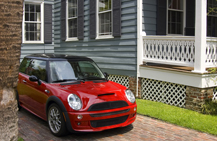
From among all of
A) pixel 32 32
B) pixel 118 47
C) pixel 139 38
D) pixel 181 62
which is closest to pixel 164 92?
pixel 181 62

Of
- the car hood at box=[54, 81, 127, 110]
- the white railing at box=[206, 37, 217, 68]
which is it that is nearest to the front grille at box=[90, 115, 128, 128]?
the car hood at box=[54, 81, 127, 110]

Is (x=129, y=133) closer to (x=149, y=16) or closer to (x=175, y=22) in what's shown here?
(x=149, y=16)

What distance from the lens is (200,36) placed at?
7.14 m

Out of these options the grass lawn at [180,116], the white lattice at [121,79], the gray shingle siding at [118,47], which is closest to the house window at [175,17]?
the gray shingle siding at [118,47]

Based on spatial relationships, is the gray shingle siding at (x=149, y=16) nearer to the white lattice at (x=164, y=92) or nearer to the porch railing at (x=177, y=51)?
the porch railing at (x=177, y=51)

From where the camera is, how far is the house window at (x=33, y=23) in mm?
13617

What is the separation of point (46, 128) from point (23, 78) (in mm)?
1826

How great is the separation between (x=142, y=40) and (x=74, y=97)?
4635mm

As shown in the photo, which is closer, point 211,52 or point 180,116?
point 180,116

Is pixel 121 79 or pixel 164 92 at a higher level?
pixel 121 79

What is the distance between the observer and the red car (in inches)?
200

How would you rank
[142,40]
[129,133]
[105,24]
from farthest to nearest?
[105,24] < [142,40] < [129,133]

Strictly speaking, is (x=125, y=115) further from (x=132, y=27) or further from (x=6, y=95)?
(x=132, y=27)

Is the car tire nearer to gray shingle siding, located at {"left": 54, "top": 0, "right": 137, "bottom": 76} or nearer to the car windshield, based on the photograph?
the car windshield
